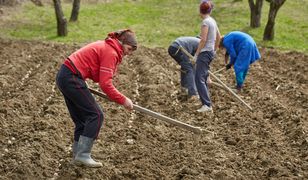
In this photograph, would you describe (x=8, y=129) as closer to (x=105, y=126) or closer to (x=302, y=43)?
(x=105, y=126)

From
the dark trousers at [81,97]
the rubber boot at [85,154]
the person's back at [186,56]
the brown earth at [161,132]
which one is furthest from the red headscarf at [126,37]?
the person's back at [186,56]

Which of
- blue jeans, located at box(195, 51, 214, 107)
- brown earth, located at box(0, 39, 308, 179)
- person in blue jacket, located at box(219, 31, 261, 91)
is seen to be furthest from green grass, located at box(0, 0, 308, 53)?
blue jeans, located at box(195, 51, 214, 107)

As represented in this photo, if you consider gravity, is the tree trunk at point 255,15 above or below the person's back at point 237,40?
below

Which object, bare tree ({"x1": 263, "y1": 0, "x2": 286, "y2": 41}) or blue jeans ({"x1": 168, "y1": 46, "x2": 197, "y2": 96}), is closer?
blue jeans ({"x1": 168, "y1": 46, "x2": 197, "y2": 96})

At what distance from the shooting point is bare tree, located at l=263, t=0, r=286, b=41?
52.7 ft

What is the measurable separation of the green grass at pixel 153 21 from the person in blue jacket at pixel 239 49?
5971mm

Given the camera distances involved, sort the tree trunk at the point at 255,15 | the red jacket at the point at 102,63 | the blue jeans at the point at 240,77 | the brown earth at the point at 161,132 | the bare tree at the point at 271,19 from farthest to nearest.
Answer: the tree trunk at the point at 255,15 < the bare tree at the point at 271,19 < the blue jeans at the point at 240,77 < the brown earth at the point at 161,132 < the red jacket at the point at 102,63

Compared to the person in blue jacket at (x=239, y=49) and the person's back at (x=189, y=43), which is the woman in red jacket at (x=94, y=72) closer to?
the person's back at (x=189, y=43)

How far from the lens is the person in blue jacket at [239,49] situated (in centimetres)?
966

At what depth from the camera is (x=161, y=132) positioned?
781cm

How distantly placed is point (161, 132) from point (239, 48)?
2.83 m

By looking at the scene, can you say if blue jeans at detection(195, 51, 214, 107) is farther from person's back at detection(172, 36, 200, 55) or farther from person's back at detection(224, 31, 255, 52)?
person's back at detection(224, 31, 255, 52)

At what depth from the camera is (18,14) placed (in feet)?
65.4

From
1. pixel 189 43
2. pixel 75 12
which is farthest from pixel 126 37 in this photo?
pixel 75 12
